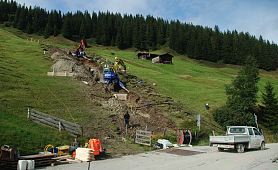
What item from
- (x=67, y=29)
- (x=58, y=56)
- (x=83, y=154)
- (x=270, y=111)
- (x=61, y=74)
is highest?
(x=67, y=29)

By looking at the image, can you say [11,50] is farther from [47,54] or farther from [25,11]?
[25,11]

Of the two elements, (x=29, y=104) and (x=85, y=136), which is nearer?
(x=85, y=136)

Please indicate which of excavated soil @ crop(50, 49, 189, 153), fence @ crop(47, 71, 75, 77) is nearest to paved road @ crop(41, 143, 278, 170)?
excavated soil @ crop(50, 49, 189, 153)

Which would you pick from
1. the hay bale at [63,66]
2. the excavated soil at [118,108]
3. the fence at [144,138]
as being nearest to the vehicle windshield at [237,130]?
the excavated soil at [118,108]

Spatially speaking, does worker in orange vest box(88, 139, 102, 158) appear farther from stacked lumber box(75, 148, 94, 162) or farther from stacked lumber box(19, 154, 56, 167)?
stacked lumber box(19, 154, 56, 167)

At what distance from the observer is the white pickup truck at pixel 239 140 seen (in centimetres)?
3034

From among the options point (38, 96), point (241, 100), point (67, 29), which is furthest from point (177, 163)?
point (67, 29)

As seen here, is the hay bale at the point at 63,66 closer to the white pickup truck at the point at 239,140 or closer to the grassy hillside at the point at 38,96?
the grassy hillside at the point at 38,96

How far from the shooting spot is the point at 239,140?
1210 inches

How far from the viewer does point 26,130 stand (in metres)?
26.8

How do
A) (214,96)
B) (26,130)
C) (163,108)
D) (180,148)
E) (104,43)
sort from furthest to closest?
(104,43) → (214,96) → (163,108) → (180,148) → (26,130)

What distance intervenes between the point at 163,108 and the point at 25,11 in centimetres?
15049

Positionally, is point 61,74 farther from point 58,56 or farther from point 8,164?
point 8,164

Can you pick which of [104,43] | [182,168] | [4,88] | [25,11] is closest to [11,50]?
[4,88]
